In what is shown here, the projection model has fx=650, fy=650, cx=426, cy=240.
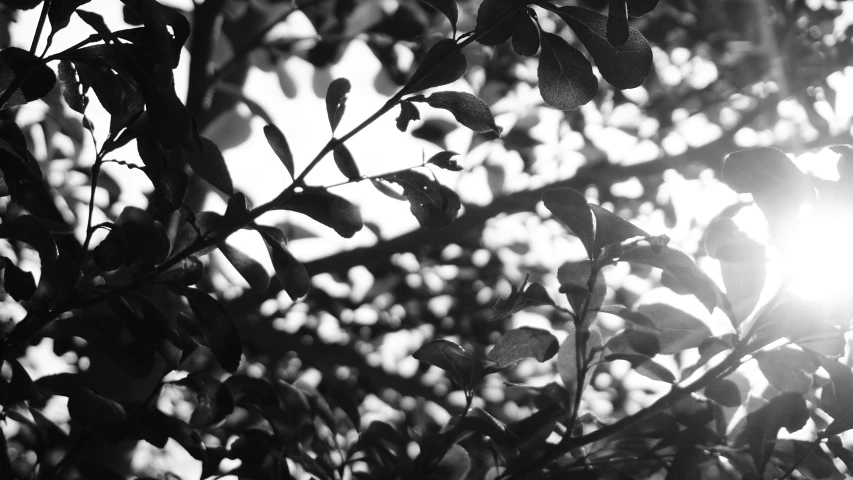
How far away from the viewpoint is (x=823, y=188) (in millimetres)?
667

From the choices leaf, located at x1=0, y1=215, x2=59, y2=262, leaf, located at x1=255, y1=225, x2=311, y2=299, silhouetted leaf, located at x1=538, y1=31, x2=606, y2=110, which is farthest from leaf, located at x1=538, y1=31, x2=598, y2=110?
leaf, located at x1=0, y1=215, x2=59, y2=262

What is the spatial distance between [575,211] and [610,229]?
0.14 feet

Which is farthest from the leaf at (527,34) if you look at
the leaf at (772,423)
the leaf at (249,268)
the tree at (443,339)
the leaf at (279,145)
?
the leaf at (772,423)

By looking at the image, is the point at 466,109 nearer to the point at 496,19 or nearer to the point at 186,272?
the point at 496,19

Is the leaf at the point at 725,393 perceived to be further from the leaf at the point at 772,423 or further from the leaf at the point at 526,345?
the leaf at the point at 526,345

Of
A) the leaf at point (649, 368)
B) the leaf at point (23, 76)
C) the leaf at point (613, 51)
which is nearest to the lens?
the leaf at point (23, 76)

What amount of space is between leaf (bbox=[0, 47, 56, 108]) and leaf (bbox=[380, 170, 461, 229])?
35 cm

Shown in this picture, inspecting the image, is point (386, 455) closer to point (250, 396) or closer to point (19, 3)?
point (250, 396)

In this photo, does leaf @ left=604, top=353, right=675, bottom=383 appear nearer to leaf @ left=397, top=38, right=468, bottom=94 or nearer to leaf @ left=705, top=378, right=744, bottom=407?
leaf @ left=705, top=378, right=744, bottom=407

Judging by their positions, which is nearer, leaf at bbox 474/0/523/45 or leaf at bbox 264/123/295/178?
leaf at bbox 474/0/523/45

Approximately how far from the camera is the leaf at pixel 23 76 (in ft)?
1.85

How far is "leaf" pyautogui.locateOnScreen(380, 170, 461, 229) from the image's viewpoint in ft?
2.38

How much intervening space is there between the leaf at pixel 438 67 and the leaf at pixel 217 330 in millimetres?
310

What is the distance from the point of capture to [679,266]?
735 mm
